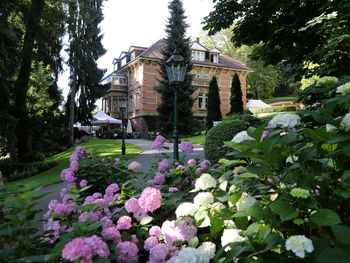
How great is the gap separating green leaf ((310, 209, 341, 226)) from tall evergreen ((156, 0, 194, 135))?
101 ft

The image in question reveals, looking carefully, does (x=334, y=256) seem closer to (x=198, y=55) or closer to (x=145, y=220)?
(x=145, y=220)

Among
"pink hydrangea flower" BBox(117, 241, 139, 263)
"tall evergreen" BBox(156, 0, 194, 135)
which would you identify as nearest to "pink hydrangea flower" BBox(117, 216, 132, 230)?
"pink hydrangea flower" BBox(117, 241, 139, 263)

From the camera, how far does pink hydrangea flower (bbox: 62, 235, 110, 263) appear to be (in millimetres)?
1400

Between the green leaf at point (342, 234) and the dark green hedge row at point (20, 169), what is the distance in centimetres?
1730

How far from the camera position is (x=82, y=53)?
33.2 meters

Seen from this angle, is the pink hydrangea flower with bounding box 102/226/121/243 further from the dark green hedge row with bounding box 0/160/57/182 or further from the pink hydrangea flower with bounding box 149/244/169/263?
the dark green hedge row with bounding box 0/160/57/182

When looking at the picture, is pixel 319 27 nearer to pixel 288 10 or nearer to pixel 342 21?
pixel 342 21

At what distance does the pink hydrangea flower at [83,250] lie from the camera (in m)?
1.40

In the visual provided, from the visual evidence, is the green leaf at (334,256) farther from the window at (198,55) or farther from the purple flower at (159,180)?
the window at (198,55)

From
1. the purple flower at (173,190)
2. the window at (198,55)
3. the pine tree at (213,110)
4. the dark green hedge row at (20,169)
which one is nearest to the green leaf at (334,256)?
the purple flower at (173,190)

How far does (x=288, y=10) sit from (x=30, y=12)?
12924 millimetres

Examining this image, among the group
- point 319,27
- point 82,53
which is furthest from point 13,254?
point 82,53

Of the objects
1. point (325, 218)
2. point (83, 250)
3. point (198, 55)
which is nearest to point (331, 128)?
point (325, 218)

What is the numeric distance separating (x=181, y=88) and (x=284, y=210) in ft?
104
